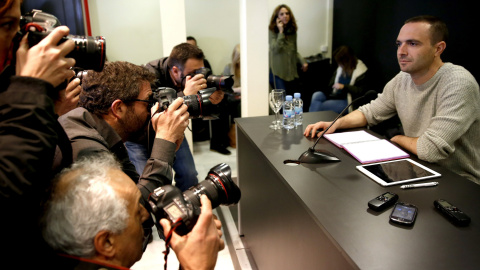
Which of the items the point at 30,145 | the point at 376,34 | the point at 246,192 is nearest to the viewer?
the point at 30,145

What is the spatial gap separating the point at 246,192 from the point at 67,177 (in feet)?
4.51

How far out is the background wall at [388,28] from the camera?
2.75m

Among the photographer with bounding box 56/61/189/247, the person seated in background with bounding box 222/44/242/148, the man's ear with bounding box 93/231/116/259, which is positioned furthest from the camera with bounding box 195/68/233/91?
the person seated in background with bounding box 222/44/242/148

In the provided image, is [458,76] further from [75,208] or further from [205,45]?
[205,45]

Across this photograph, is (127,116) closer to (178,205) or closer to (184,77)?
(178,205)

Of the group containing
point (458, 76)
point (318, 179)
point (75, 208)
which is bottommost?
point (318, 179)

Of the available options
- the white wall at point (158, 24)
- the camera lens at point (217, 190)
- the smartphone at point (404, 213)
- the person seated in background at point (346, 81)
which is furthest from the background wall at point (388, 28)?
the camera lens at point (217, 190)

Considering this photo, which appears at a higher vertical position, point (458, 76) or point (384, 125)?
point (458, 76)

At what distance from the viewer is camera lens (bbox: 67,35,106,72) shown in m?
0.85

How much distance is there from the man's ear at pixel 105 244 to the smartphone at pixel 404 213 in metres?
0.75

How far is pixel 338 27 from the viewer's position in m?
4.73

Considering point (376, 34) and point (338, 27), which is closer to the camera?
point (376, 34)

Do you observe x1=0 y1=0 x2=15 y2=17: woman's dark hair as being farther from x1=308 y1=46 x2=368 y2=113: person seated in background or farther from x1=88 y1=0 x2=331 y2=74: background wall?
x1=88 y1=0 x2=331 y2=74: background wall

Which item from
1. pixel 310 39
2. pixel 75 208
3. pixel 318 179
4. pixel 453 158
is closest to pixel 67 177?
pixel 75 208
